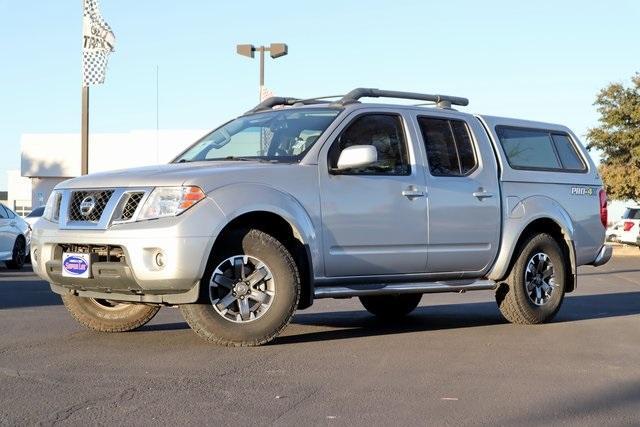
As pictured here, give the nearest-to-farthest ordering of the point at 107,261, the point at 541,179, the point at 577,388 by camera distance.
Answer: the point at 577,388, the point at 107,261, the point at 541,179

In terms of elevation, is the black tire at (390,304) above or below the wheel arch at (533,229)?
below

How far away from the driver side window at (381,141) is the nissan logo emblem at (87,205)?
1.88 meters

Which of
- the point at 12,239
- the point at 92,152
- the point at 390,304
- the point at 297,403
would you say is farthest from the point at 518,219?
the point at 92,152

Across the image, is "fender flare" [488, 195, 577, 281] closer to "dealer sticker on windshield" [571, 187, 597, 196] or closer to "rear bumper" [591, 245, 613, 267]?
"dealer sticker on windshield" [571, 187, 597, 196]

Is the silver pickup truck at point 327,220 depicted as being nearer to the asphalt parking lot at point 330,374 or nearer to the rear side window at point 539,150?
the rear side window at point 539,150

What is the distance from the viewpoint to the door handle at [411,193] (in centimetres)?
766

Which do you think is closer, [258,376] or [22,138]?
[258,376]

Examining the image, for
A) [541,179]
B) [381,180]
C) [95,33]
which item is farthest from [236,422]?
[95,33]

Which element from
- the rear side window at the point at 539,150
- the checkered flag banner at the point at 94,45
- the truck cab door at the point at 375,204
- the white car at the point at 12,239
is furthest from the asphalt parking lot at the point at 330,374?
the checkered flag banner at the point at 94,45

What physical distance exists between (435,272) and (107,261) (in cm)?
283

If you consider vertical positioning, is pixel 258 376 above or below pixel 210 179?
below

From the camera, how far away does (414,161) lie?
7.89 metres

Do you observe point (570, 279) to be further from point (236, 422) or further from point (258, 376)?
point (236, 422)

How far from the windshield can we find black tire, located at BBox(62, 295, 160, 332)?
1.33m
